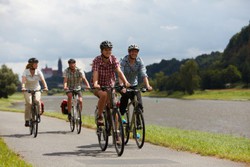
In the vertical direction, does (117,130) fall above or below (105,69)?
below

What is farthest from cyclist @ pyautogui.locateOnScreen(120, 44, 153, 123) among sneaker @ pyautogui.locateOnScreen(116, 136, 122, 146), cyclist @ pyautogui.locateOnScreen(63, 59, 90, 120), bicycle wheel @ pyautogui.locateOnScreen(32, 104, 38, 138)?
cyclist @ pyautogui.locateOnScreen(63, 59, 90, 120)

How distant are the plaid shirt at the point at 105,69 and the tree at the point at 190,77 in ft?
385

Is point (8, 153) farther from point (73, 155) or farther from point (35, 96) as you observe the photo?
point (35, 96)

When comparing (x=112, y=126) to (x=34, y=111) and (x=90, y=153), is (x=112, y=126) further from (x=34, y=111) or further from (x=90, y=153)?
(x=34, y=111)

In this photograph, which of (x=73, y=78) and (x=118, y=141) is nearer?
(x=118, y=141)

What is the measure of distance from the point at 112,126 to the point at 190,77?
121962 mm

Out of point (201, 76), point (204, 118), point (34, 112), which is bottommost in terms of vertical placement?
point (204, 118)

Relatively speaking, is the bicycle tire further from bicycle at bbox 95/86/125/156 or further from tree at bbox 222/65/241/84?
tree at bbox 222/65/241/84

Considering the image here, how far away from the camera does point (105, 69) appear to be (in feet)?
31.7

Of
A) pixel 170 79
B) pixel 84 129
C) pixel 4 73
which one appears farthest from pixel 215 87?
pixel 84 129

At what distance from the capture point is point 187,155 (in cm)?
888

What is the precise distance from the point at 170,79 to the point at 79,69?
141m

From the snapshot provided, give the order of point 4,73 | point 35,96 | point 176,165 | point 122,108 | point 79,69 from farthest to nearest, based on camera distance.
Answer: point 4,73, point 79,69, point 35,96, point 122,108, point 176,165

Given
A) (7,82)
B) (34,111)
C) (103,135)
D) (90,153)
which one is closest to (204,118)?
(34,111)
